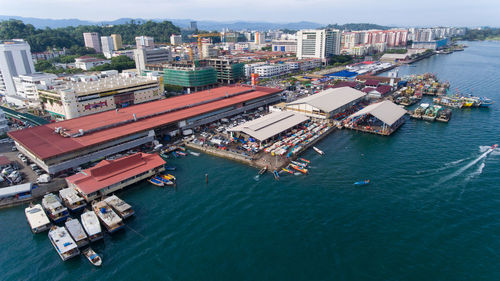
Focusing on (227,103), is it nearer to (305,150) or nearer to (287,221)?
(305,150)

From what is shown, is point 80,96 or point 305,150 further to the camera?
point 80,96

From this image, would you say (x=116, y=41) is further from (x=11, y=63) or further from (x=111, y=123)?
(x=111, y=123)

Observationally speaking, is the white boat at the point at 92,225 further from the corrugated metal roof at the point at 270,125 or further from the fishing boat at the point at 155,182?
the corrugated metal roof at the point at 270,125

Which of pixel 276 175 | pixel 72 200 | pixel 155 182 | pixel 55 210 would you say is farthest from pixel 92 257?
pixel 276 175

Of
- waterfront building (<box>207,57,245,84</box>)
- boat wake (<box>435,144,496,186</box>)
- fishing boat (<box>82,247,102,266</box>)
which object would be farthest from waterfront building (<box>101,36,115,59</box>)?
boat wake (<box>435,144,496,186</box>)

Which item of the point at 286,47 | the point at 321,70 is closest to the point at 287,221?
the point at 321,70
